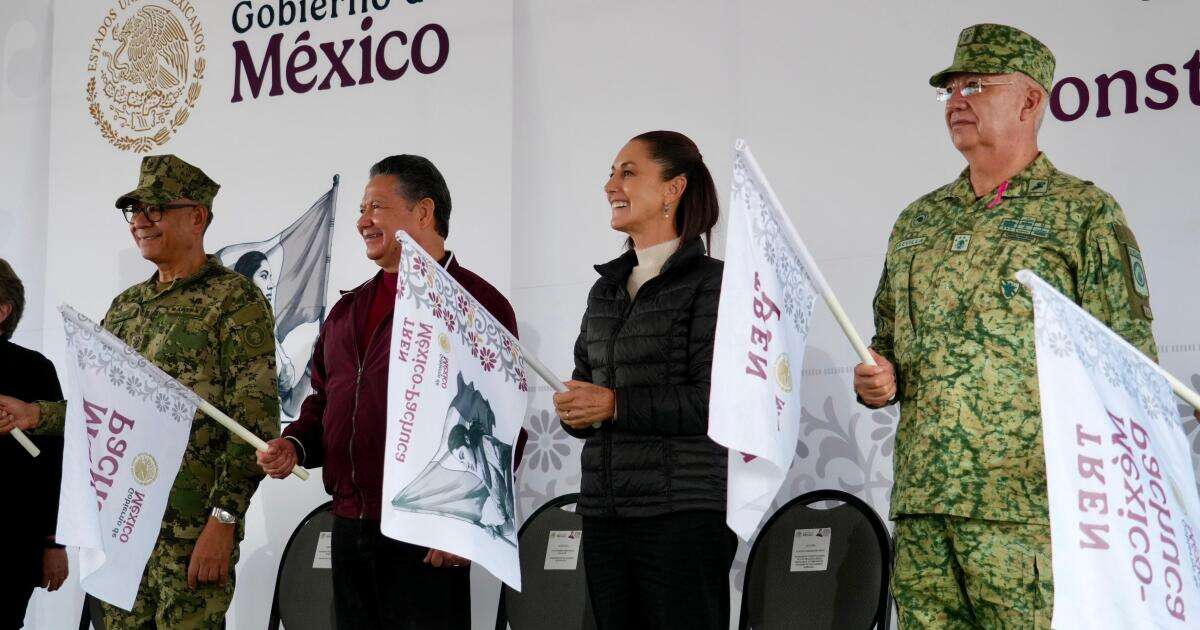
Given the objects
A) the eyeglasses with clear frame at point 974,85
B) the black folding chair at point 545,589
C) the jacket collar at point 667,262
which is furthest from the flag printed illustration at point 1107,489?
the black folding chair at point 545,589

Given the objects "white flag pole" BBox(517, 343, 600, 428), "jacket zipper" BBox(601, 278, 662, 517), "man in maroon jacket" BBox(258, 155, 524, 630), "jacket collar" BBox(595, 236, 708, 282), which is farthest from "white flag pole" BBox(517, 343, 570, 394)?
"man in maroon jacket" BBox(258, 155, 524, 630)

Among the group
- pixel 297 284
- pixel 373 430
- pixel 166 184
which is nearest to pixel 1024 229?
pixel 373 430

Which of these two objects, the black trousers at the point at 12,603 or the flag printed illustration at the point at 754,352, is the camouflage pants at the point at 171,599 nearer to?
the black trousers at the point at 12,603

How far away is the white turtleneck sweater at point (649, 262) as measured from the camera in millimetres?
3178

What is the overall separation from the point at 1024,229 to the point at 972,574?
0.69 meters

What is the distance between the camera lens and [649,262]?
3.20 metres

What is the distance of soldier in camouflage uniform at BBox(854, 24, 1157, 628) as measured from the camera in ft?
8.41

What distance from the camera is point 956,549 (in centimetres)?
260

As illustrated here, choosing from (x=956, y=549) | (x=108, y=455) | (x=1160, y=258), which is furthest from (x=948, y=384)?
(x=108, y=455)

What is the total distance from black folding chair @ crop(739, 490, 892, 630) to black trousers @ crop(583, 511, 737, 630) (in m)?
0.61

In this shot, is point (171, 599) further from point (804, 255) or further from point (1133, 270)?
point (1133, 270)

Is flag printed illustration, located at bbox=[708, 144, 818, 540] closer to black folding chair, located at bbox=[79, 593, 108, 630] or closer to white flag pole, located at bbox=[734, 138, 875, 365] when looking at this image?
white flag pole, located at bbox=[734, 138, 875, 365]

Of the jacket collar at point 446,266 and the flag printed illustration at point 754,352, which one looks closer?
the flag printed illustration at point 754,352

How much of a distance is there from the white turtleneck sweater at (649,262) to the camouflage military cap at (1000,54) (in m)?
0.77
